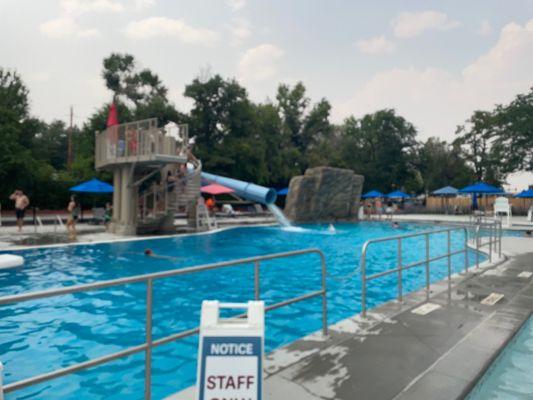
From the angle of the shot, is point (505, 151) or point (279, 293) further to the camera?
point (505, 151)

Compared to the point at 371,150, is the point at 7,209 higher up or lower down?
lower down

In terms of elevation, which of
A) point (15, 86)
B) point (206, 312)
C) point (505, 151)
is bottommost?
point (206, 312)

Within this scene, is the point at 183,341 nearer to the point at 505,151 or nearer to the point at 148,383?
the point at 148,383

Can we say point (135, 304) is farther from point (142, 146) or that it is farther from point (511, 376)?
point (142, 146)

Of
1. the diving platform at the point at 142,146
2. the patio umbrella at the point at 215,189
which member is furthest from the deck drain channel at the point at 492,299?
the patio umbrella at the point at 215,189

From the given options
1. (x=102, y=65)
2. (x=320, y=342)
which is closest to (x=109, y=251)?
(x=320, y=342)

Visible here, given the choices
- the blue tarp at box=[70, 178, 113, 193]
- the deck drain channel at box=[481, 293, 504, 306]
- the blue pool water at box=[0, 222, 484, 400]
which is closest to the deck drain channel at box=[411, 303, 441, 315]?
the deck drain channel at box=[481, 293, 504, 306]

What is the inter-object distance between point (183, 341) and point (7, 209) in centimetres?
2663

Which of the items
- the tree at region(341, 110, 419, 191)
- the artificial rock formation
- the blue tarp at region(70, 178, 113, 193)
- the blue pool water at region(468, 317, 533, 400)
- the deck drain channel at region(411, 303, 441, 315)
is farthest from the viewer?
the tree at region(341, 110, 419, 191)

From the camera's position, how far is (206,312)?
228cm

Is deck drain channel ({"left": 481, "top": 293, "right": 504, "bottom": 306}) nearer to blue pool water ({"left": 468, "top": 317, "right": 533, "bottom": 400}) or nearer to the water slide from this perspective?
blue pool water ({"left": 468, "top": 317, "right": 533, "bottom": 400})

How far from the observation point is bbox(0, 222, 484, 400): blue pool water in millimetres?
4922

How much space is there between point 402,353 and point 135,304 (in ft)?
18.0

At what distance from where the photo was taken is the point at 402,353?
14.3ft
